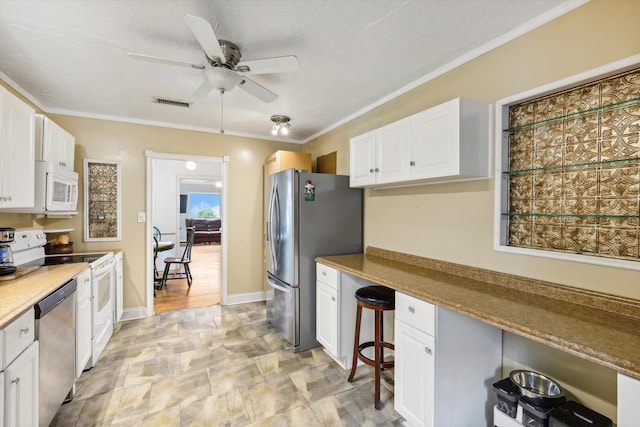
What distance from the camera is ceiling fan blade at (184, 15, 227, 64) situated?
135 cm

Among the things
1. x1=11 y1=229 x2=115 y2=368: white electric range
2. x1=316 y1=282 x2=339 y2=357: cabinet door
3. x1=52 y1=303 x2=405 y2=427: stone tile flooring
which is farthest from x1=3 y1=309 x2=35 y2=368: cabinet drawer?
x1=316 y1=282 x2=339 y2=357: cabinet door

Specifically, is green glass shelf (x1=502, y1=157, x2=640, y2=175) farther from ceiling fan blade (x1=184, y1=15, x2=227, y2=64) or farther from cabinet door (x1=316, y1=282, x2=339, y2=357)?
ceiling fan blade (x1=184, y1=15, x2=227, y2=64)

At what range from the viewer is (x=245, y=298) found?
4254 millimetres

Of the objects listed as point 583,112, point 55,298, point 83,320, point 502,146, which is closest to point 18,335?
point 55,298

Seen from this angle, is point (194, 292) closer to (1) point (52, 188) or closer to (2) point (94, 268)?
(2) point (94, 268)

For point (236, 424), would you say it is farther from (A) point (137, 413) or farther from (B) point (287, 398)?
(A) point (137, 413)

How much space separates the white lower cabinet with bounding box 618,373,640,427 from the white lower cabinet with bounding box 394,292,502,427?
698 millimetres

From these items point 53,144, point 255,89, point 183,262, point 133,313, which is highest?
point 255,89

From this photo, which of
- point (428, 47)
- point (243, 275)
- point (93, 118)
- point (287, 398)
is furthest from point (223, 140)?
point (287, 398)

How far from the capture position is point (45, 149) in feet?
8.11

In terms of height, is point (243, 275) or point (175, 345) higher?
point (243, 275)

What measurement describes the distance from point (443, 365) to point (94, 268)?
2777 millimetres

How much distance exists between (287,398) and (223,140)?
326 centimetres

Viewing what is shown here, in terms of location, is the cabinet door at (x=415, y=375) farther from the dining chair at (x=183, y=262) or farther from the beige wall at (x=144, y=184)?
the dining chair at (x=183, y=262)
